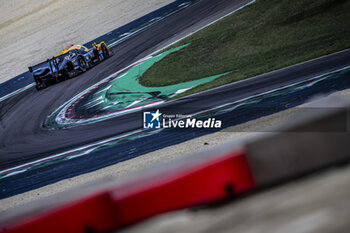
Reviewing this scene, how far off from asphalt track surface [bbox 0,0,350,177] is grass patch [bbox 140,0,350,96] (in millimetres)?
957

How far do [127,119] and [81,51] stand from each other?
23.4 ft

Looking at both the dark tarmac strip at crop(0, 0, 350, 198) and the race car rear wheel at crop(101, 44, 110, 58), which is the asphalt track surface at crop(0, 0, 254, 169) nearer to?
the dark tarmac strip at crop(0, 0, 350, 198)

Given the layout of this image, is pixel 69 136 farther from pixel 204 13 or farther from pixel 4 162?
pixel 204 13

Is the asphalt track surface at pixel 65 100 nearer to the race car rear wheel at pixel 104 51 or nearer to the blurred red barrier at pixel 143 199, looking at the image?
the race car rear wheel at pixel 104 51

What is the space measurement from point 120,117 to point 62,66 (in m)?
6.48

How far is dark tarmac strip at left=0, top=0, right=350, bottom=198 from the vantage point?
8.95m

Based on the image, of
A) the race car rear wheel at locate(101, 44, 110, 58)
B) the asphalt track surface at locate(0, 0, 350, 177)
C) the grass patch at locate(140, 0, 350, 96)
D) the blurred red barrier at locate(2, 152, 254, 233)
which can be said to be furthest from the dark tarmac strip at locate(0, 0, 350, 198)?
the blurred red barrier at locate(2, 152, 254, 233)

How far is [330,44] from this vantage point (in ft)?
36.7

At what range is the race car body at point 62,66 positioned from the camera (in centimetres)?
1661

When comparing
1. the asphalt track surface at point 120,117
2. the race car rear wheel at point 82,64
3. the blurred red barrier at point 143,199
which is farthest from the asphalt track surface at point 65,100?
the blurred red barrier at point 143,199

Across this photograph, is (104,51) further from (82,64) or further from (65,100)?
(65,100)

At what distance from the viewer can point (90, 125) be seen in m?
11.7

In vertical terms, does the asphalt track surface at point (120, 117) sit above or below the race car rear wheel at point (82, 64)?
below

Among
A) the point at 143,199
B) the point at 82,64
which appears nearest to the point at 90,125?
the point at 82,64
